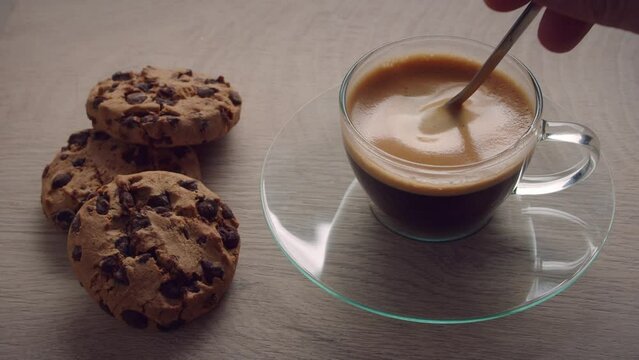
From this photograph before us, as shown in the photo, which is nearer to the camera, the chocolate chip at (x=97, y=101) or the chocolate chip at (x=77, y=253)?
the chocolate chip at (x=77, y=253)

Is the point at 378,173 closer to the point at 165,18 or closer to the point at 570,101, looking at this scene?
the point at 570,101

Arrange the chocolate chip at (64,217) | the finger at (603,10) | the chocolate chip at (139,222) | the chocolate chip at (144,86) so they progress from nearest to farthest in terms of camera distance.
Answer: the finger at (603,10) → the chocolate chip at (139,222) → the chocolate chip at (64,217) → the chocolate chip at (144,86)

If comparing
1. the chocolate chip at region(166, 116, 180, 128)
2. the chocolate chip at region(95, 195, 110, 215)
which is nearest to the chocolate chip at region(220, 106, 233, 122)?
the chocolate chip at region(166, 116, 180, 128)

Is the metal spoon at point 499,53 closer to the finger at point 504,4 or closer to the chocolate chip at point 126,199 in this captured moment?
the finger at point 504,4

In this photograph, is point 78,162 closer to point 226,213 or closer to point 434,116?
point 226,213

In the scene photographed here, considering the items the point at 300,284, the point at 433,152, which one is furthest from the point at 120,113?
the point at 433,152

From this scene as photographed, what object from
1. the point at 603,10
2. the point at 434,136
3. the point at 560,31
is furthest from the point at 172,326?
the point at 560,31

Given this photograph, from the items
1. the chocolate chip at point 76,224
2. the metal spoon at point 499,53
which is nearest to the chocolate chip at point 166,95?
the chocolate chip at point 76,224

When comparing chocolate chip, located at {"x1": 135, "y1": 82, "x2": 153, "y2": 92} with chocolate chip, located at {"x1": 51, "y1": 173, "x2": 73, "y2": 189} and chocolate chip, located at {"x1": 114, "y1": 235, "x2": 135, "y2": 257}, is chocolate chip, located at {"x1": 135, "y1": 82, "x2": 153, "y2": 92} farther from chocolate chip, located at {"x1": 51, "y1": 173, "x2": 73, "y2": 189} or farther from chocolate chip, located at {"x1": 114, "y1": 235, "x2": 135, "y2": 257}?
chocolate chip, located at {"x1": 114, "y1": 235, "x2": 135, "y2": 257}
